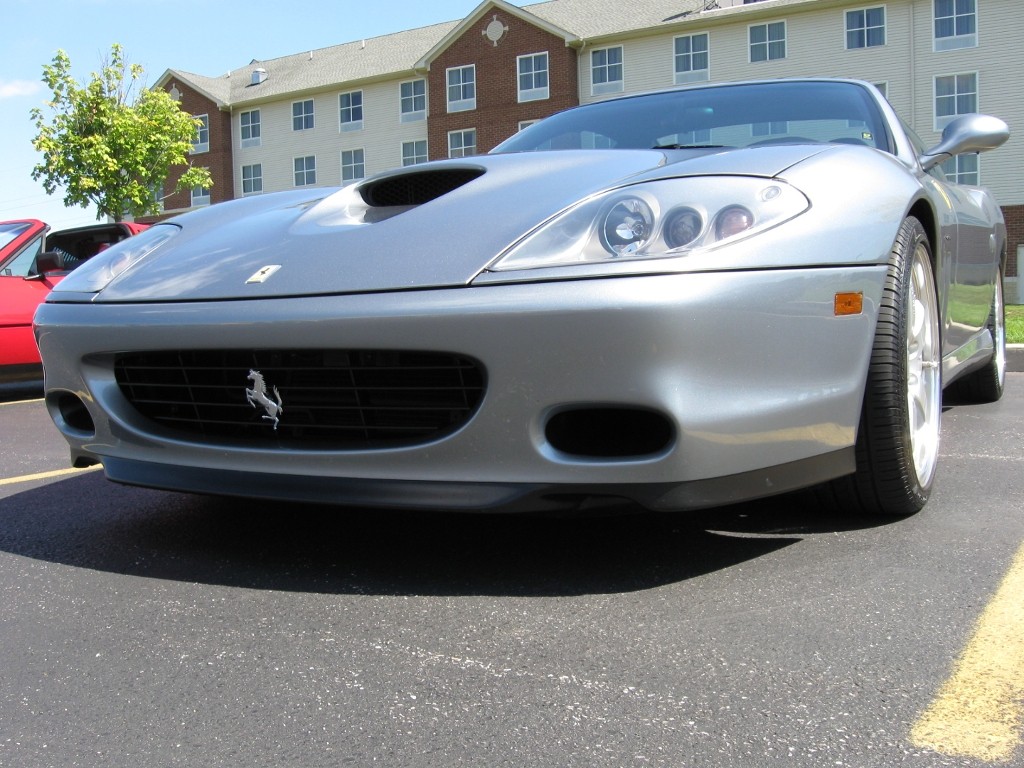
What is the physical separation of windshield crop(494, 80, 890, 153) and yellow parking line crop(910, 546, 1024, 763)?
1752mm

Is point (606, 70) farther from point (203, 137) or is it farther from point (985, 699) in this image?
point (985, 699)

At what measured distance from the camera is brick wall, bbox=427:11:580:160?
3378 centimetres

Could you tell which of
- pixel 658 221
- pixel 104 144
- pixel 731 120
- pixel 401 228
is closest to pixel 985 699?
pixel 658 221

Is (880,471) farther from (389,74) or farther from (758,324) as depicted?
(389,74)

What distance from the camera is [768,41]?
3123 centimetres

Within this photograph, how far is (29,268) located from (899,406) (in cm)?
618

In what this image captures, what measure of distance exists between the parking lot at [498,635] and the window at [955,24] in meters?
30.3

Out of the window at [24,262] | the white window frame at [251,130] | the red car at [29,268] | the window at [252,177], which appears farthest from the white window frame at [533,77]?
the window at [24,262]

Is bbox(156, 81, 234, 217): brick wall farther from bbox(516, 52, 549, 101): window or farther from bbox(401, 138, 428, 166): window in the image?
bbox(516, 52, 549, 101): window

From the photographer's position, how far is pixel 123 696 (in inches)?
65.7

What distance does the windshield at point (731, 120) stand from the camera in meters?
3.29

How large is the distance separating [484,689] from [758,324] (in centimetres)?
91

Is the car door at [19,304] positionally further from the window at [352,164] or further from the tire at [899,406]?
the window at [352,164]

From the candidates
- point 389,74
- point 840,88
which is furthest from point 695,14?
point 840,88
